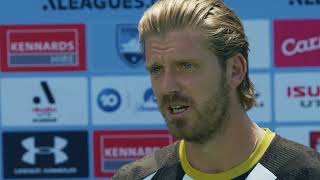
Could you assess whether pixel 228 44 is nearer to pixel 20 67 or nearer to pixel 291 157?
pixel 291 157

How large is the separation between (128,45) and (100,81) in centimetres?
18

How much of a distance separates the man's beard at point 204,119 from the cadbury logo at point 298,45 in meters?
1.52

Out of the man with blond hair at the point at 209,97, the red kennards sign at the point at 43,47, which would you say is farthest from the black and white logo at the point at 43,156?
the man with blond hair at the point at 209,97

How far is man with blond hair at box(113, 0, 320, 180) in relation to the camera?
1.25m

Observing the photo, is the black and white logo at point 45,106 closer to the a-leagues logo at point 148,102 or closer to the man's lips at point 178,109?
the a-leagues logo at point 148,102

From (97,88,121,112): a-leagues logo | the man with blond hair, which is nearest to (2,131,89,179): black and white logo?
(97,88,121,112): a-leagues logo

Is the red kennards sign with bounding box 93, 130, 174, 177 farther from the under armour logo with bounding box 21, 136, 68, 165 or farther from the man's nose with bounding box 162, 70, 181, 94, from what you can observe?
the man's nose with bounding box 162, 70, 181, 94

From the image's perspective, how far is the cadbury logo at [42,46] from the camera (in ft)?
9.21

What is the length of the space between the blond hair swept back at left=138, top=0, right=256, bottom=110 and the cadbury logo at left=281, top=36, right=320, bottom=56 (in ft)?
4.73

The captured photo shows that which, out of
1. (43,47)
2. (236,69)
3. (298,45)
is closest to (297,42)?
(298,45)

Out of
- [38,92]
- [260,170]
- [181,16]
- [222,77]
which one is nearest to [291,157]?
[260,170]

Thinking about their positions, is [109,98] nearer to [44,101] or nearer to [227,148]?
[44,101]

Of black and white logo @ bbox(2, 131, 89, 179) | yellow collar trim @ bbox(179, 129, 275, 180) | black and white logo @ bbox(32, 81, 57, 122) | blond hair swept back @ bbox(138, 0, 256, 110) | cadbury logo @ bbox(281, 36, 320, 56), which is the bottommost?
black and white logo @ bbox(2, 131, 89, 179)

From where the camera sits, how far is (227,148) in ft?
4.41
